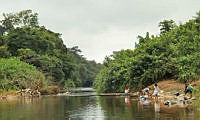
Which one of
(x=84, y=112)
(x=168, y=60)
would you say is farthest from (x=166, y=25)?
(x=84, y=112)

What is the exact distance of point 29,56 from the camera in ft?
200

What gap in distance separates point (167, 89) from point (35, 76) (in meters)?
22.2

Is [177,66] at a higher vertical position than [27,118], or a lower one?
higher

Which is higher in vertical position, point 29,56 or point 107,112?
point 29,56

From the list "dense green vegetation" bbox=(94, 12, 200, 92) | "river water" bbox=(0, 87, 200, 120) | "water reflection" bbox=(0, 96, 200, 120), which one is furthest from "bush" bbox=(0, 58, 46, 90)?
"water reflection" bbox=(0, 96, 200, 120)

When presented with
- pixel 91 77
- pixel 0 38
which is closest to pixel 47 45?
pixel 0 38

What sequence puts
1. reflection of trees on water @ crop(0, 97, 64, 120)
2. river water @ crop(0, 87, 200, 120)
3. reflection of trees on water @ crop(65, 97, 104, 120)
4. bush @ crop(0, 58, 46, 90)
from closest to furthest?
river water @ crop(0, 87, 200, 120) < reflection of trees on water @ crop(65, 97, 104, 120) < reflection of trees on water @ crop(0, 97, 64, 120) < bush @ crop(0, 58, 46, 90)

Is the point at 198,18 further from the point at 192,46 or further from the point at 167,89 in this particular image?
the point at 167,89

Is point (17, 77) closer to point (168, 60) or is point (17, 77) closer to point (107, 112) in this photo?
point (168, 60)

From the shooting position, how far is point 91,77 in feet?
395

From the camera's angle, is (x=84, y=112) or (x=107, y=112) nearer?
(x=107, y=112)

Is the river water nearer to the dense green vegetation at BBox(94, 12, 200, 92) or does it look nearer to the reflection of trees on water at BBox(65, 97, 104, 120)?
the reflection of trees on water at BBox(65, 97, 104, 120)

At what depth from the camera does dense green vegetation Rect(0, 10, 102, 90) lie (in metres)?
46.7

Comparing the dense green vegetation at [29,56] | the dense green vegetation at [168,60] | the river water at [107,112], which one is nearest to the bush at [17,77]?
the dense green vegetation at [29,56]
